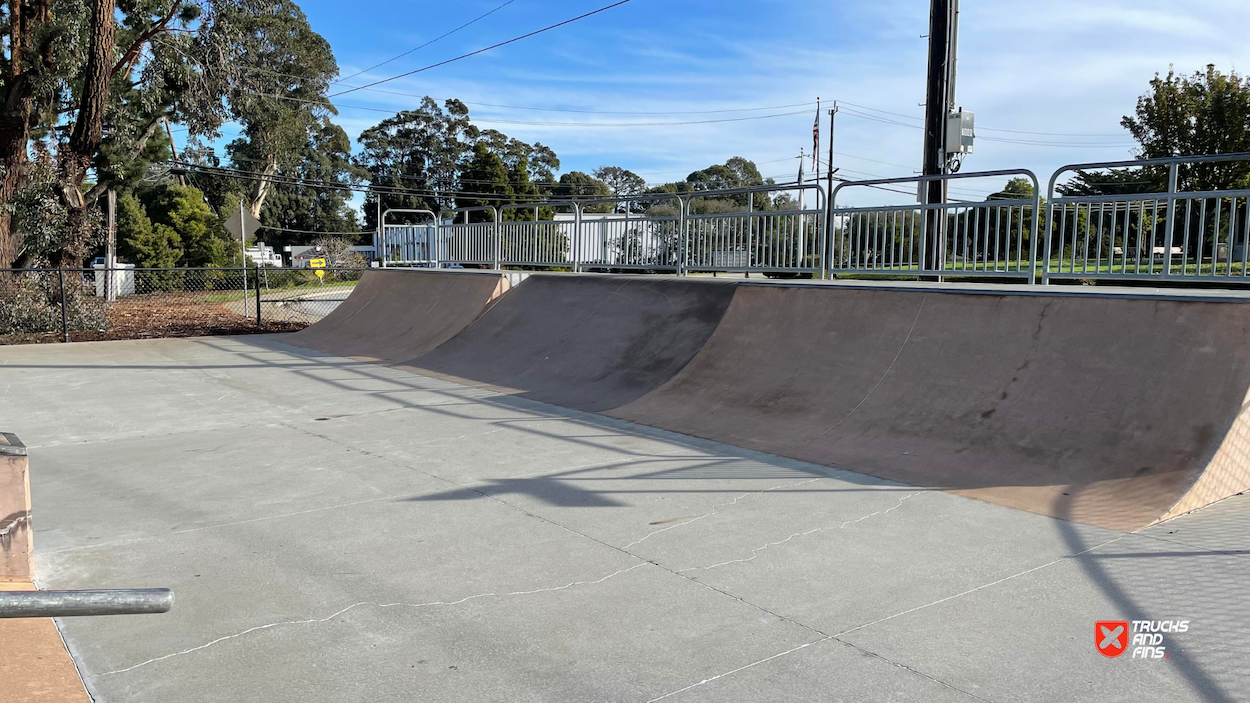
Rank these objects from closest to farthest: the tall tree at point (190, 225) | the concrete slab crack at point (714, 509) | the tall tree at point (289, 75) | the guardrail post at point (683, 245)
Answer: the concrete slab crack at point (714, 509) → the guardrail post at point (683, 245) → the tall tree at point (289, 75) → the tall tree at point (190, 225)

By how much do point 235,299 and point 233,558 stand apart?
30755 millimetres

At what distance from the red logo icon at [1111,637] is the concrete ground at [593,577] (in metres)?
0.05

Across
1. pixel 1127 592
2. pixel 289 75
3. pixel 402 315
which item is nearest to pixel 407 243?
pixel 402 315

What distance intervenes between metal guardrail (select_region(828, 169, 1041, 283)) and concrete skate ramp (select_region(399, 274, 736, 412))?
72.6 inches

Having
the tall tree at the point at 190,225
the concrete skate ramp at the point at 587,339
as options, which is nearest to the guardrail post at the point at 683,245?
the concrete skate ramp at the point at 587,339

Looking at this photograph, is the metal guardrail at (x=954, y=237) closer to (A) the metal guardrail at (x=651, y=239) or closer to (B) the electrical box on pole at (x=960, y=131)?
(A) the metal guardrail at (x=651, y=239)

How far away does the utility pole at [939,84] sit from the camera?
39.5 ft

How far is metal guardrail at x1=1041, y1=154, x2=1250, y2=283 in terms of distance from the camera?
7.52 metres

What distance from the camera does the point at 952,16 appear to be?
39.6 ft

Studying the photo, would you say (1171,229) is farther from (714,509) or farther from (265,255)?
(265,255)

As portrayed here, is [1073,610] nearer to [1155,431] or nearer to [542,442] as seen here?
[1155,431]

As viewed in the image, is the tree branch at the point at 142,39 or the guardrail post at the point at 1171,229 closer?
the guardrail post at the point at 1171,229

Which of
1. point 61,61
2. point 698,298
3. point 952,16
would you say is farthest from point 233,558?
point 61,61

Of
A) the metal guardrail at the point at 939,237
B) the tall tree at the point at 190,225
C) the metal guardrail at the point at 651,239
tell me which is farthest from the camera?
the tall tree at the point at 190,225
